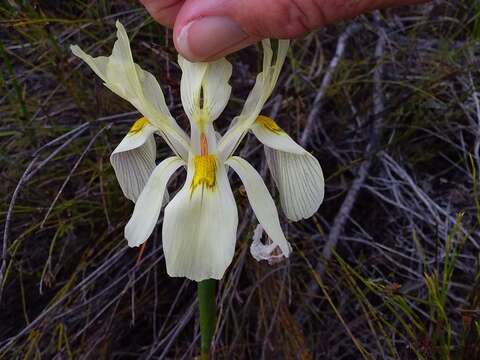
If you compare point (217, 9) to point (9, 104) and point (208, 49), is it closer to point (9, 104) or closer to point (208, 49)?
point (208, 49)

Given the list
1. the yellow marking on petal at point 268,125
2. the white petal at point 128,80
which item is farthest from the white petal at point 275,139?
the white petal at point 128,80

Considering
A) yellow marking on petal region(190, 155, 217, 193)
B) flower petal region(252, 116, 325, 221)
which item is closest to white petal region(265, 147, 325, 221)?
flower petal region(252, 116, 325, 221)

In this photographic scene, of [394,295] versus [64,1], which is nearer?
[394,295]

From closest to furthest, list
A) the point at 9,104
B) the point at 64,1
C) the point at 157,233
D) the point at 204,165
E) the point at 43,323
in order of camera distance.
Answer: the point at 204,165 → the point at 43,323 → the point at 157,233 → the point at 9,104 → the point at 64,1

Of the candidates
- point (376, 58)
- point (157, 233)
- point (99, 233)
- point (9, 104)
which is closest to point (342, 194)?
point (376, 58)

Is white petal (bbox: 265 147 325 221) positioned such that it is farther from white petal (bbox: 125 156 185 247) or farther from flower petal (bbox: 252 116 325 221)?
white petal (bbox: 125 156 185 247)

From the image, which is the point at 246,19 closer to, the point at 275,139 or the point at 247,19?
the point at 247,19

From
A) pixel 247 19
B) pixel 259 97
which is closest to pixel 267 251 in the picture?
pixel 259 97
